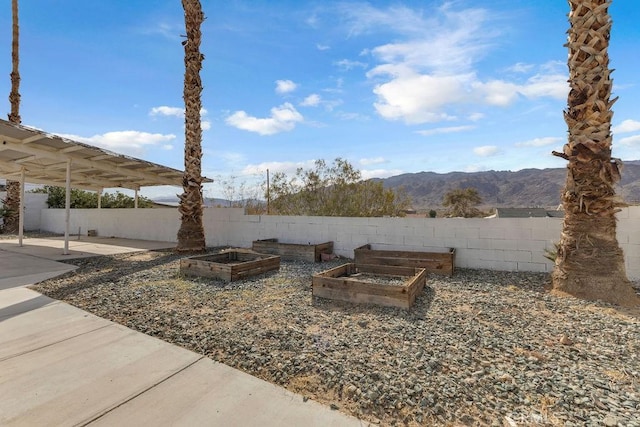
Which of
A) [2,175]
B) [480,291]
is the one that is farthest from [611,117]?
[2,175]

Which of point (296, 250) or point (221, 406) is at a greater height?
point (296, 250)

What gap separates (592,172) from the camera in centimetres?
453

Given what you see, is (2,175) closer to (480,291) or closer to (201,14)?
(201,14)

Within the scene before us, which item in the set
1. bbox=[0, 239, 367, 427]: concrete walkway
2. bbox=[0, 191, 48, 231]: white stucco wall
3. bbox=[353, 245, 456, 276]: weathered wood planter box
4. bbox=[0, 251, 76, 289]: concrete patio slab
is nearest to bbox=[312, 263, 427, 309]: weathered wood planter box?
bbox=[353, 245, 456, 276]: weathered wood planter box

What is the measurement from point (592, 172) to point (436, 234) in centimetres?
307

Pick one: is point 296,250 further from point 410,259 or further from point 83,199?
point 83,199

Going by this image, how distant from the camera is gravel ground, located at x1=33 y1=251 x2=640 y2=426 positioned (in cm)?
212

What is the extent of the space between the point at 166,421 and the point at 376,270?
14.3ft

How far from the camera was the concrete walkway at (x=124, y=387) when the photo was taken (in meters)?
2.02

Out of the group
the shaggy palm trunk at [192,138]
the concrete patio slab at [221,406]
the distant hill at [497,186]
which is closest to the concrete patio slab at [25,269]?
the shaggy palm trunk at [192,138]

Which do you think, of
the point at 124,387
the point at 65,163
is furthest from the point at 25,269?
the point at 124,387

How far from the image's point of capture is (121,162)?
10500 mm

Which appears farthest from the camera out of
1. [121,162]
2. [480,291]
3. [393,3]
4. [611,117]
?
[121,162]

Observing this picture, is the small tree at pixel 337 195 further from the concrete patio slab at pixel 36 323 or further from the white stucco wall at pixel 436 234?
the concrete patio slab at pixel 36 323
